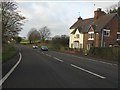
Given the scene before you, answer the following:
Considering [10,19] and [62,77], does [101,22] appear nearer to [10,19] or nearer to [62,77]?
[10,19]

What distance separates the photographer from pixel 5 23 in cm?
6309

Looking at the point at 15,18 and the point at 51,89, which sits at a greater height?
the point at 15,18

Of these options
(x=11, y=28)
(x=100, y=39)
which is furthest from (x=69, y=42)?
(x=11, y=28)

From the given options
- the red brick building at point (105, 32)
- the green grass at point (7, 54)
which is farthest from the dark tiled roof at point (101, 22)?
the green grass at point (7, 54)

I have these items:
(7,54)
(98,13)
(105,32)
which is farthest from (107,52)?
(98,13)

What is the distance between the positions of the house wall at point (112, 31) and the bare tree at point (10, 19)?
20542 mm

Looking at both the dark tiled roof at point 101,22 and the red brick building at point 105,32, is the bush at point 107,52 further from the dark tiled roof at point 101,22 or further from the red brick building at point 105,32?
the dark tiled roof at point 101,22

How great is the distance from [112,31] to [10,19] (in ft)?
80.0

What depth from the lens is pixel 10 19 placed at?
64.9 metres

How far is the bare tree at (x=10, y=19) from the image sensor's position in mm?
63144

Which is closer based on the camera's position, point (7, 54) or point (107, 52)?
point (107, 52)

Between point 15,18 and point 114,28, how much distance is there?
77.9 ft

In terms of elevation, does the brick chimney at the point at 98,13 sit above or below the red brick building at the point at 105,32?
above

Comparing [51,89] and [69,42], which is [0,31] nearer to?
[69,42]
